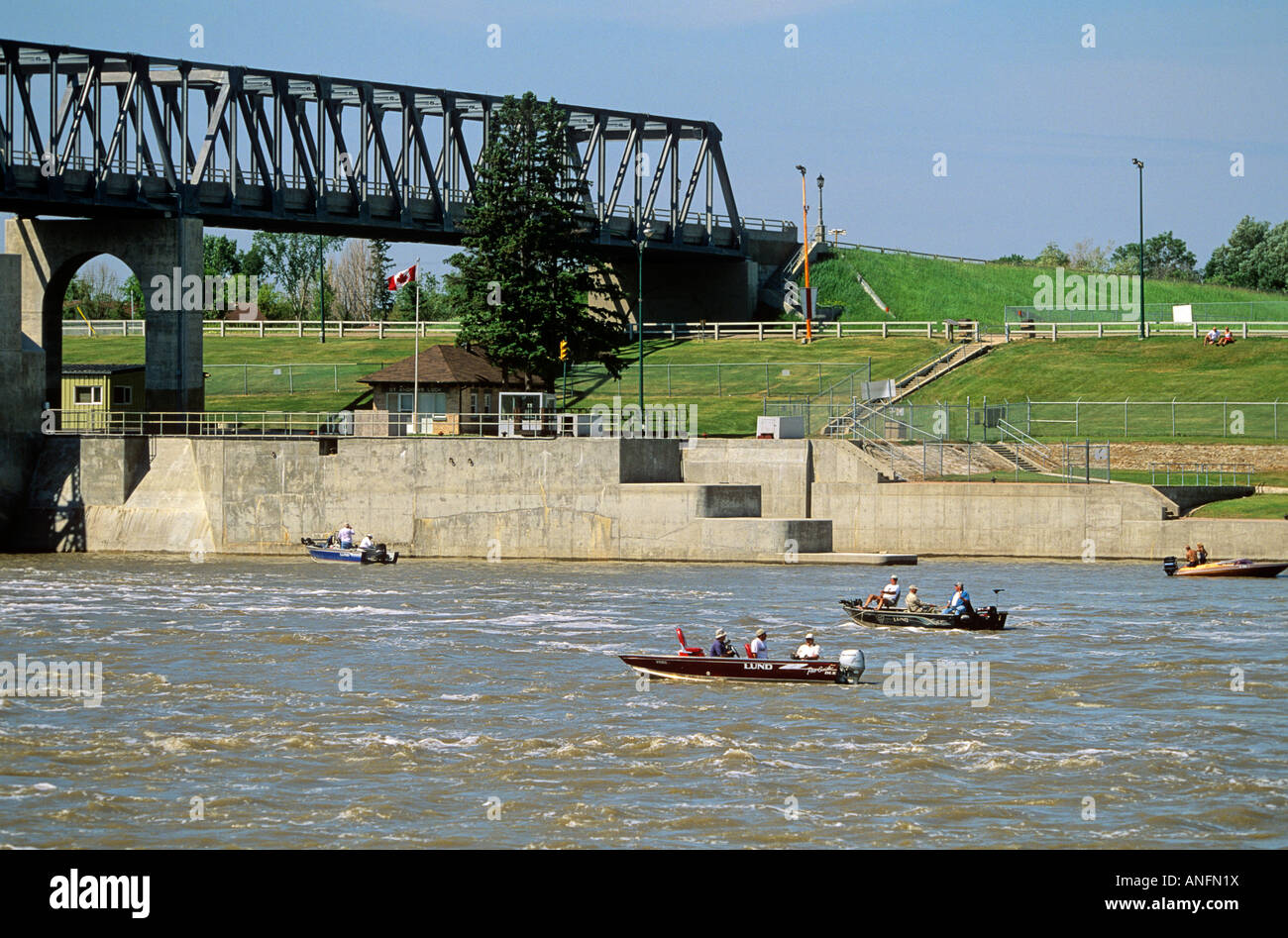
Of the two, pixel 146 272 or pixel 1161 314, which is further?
pixel 1161 314

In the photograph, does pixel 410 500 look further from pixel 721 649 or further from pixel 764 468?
pixel 721 649

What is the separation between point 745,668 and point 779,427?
32774mm

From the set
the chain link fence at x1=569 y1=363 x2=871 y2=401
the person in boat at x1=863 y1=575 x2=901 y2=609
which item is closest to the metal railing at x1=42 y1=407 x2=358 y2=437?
the chain link fence at x1=569 y1=363 x2=871 y2=401

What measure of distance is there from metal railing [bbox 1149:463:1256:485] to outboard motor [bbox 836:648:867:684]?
104 ft

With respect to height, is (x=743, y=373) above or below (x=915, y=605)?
above

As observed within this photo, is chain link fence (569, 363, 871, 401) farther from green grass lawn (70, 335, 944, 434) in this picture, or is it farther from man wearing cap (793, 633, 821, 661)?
man wearing cap (793, 633, 821, 661)

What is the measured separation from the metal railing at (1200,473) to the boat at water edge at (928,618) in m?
23.5

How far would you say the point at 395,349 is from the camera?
334 ft

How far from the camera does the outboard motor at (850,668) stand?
1262 inches

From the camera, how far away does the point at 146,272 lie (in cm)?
7056

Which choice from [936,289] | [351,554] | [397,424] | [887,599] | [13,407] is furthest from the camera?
[936,289]

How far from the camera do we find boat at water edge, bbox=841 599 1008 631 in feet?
128

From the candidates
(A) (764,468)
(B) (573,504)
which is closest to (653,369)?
(A) (764,468)
